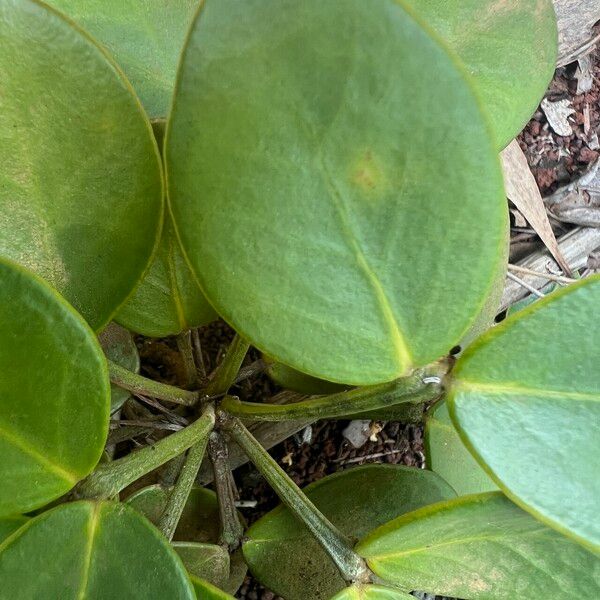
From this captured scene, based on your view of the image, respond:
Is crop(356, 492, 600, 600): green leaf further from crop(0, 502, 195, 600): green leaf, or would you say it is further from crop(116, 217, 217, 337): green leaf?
crop(116, 217, 217, 337): green leaf

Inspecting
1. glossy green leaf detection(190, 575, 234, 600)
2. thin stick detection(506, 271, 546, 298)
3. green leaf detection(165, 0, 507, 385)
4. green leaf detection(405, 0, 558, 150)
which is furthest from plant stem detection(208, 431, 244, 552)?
thin stick detection(506, 271, 546, 298)

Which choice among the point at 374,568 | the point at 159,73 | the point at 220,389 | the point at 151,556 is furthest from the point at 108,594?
the point at 159,73

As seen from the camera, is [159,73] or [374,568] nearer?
[374,568]

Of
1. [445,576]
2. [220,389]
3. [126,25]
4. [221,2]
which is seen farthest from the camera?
[220,389]

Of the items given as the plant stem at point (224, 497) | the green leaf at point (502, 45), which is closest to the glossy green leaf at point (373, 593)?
the plant stem at point (224, 497)

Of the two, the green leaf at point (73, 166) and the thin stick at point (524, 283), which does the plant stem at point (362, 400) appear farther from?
the thin stick at point (524, 283)

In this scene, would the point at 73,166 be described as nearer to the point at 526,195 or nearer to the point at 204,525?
the point at 204,525

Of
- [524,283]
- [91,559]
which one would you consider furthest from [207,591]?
[524,283]

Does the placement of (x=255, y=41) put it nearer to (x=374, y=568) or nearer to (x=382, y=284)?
(x=382, y=284)
